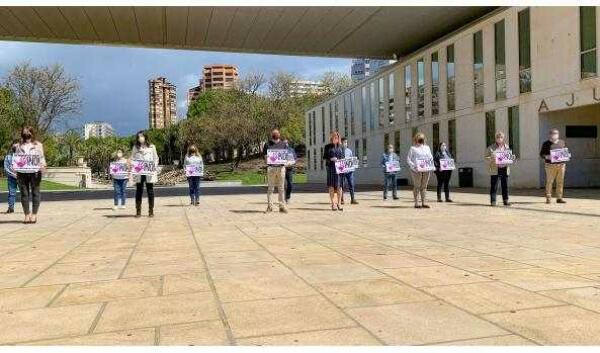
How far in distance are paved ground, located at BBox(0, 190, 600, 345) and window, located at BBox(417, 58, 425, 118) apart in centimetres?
2174

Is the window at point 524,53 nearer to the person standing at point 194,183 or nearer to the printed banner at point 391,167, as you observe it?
the printed banner at point 391,167

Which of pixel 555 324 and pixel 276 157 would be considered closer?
pixel 555 324

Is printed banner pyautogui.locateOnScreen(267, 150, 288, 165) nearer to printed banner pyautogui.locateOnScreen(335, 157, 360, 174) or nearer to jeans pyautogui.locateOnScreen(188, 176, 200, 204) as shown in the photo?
printed banner pyautogui.locateOnScreen(335, 157, 360, 174)

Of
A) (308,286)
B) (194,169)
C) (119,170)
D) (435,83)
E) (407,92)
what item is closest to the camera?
(308,286)

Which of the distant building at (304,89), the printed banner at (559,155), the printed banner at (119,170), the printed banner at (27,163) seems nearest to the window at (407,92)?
the printed banner at (559,155)

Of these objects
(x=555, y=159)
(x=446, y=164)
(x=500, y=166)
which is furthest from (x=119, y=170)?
(x=555, y=159)

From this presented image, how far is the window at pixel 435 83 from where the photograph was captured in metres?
28.6

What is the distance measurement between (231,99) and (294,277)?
257 ft

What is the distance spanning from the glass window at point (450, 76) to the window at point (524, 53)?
5182mm

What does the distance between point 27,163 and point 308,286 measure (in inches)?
321

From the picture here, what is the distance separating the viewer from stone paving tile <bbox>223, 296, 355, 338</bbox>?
3.35m

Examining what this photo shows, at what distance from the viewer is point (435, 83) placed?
29.0 meters

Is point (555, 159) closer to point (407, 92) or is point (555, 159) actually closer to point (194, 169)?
point (194, 169)

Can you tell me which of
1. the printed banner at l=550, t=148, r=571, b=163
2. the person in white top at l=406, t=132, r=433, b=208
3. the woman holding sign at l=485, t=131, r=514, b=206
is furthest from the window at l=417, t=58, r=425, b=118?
the person in white top at l=406, t=132, r=433, b=208
